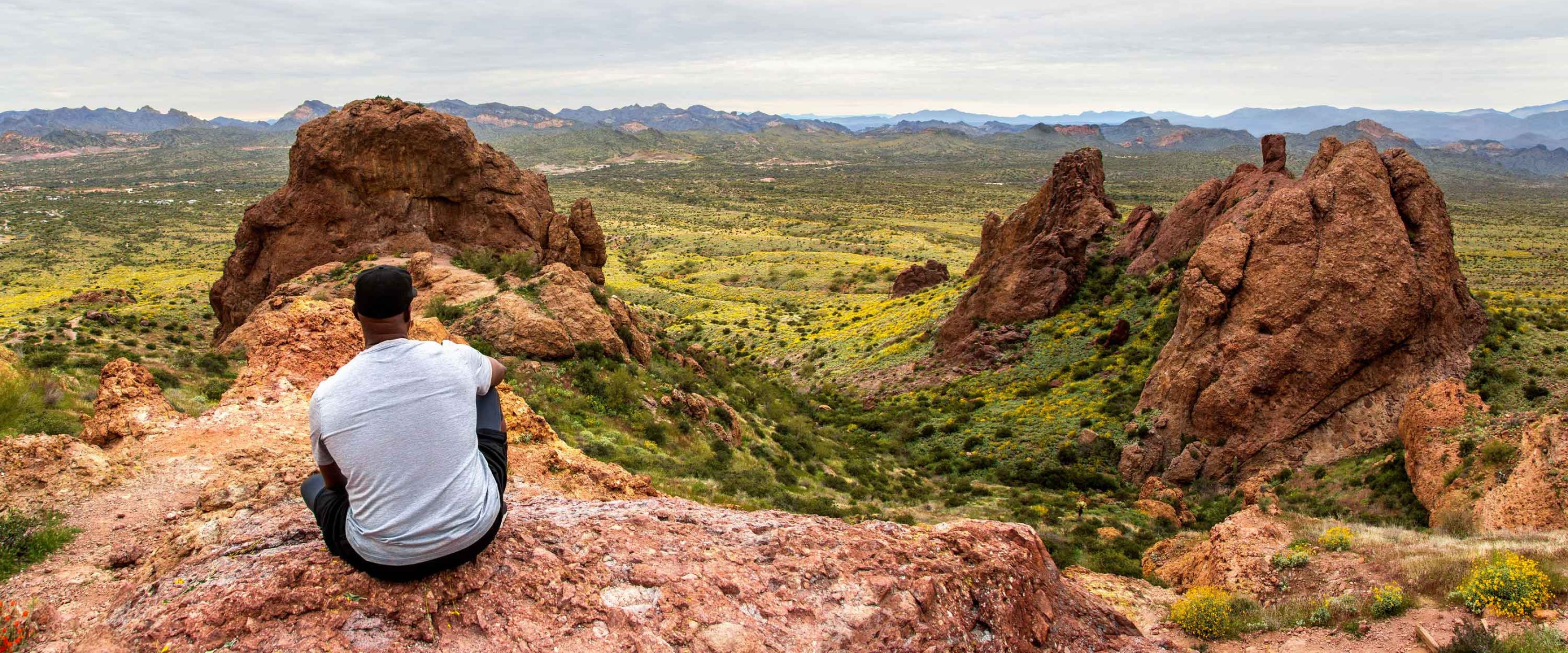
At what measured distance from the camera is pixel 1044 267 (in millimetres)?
31438

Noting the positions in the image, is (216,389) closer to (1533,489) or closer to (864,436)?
(864,436)

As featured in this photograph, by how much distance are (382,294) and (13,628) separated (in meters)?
3.11

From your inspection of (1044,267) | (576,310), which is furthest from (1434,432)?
(576,310)

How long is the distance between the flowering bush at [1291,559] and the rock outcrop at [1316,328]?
9.69 meters

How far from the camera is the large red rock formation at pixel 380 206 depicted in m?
25.9

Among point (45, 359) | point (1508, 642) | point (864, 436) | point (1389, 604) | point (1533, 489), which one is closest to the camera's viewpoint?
point (1508, 642)

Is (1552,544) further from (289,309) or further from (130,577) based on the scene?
(289,309)

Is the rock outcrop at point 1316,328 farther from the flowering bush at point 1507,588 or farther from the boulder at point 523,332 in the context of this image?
the boulder at point 523,332

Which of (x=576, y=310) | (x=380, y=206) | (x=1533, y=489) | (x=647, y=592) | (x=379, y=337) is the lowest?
(x=1533, y=489)

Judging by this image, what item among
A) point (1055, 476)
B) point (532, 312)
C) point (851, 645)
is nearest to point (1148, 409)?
point (1055, 476)

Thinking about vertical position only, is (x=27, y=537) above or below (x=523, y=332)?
above

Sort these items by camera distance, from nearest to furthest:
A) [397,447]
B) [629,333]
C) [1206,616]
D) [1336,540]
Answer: [397,447] → [1206,616] → [1336,540] → [629,333]

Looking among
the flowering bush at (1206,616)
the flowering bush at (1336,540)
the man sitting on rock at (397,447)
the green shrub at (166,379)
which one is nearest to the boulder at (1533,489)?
the flowering bush at (1336,540)

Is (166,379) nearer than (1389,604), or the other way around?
(1389,604)
